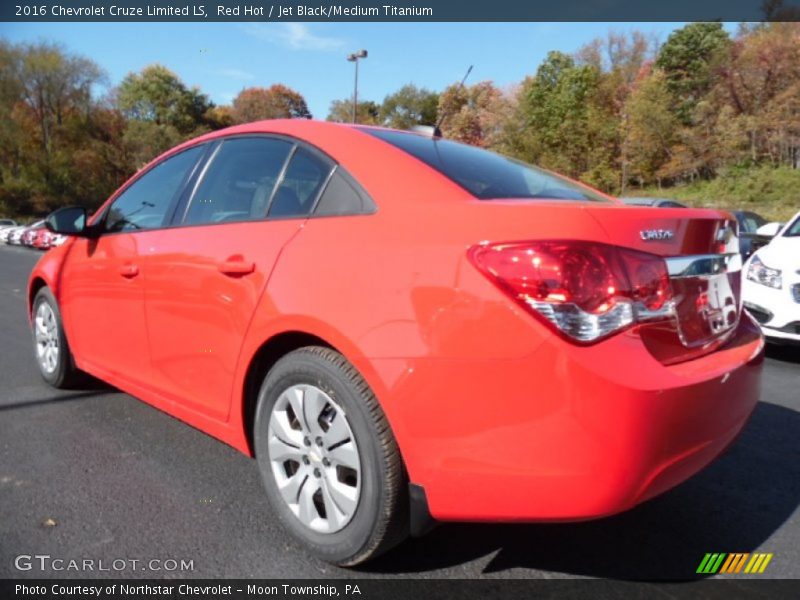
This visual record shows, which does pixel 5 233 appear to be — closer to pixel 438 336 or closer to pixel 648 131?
pixel 438 336

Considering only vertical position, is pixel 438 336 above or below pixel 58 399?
above

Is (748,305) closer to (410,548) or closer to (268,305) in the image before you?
(410,548)

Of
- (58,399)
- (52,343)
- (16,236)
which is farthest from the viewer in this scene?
(16,236)

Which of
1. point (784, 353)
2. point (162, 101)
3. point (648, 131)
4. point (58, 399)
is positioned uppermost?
point (162, 101)

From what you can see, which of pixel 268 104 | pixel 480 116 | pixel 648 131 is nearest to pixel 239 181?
pixel 648 131

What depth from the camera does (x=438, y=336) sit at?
1.72 m

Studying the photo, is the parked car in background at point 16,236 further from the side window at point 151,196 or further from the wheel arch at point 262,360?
the wheel arch at point 262,360

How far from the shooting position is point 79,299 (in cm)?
354

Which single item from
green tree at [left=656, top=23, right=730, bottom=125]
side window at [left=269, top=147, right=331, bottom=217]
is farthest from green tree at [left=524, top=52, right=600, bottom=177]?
side window at [left=269, top=147, right=331, bottom=217]

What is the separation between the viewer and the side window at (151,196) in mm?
3025

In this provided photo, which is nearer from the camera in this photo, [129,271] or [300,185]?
[300,185]

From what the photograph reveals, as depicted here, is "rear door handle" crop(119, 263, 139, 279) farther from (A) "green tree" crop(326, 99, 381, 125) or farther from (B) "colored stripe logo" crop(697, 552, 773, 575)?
(A) "green tree" crop(326, 99, 381, 125)

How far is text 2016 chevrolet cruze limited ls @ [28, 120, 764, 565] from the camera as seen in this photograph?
162 centimetres

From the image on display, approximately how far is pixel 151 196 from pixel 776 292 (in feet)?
15.7
